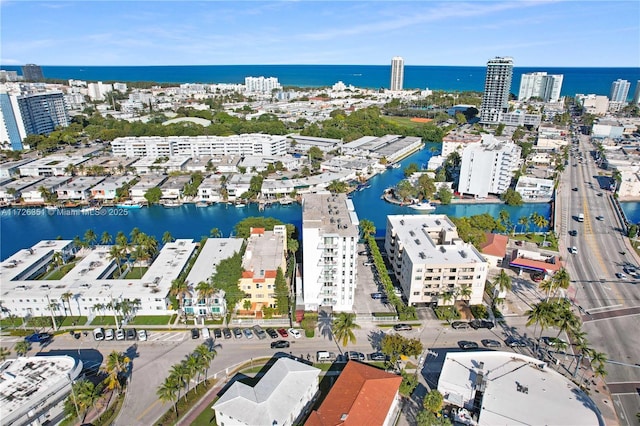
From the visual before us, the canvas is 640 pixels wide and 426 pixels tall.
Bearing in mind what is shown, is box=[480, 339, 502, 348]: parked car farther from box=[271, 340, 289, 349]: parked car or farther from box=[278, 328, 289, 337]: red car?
box=[278, 328, 289, 337]: red car

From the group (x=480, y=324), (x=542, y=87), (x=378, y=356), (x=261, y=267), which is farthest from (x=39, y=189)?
(x=542, y=87)

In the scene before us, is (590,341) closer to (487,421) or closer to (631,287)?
(631,287)

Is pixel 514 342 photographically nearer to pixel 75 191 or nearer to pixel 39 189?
pixel 75 191

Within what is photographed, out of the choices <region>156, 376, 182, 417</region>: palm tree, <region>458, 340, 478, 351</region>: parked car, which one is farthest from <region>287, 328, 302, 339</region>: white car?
<region>458, 340, 478, 351</region>: parked car

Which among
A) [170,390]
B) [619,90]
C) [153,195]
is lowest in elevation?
[153,195]

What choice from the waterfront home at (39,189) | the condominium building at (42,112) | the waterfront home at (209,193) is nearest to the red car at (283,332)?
the waterfront home at (209,193)

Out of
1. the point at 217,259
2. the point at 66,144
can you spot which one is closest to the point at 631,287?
the point at 217,259
